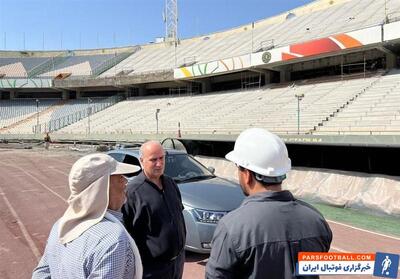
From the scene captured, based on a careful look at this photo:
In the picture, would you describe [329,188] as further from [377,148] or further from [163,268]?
[163,268]

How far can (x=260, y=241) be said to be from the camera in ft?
5.95

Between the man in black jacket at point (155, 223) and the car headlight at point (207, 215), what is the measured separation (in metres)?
2.20

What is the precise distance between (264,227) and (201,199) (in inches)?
169

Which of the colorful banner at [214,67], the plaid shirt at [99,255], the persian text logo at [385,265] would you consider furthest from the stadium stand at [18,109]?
the persian text logo at [385,265]


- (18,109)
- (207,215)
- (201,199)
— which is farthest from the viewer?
(18,109)

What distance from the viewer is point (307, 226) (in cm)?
193

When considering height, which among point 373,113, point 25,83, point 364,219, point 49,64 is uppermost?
point 49,64

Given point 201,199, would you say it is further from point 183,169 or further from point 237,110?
point 237,110

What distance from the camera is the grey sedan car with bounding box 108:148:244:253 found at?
5879mm

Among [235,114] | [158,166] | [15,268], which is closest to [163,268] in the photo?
[158,166]

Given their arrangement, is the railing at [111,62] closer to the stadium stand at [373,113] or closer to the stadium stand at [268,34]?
the stadium stand at [268,34]

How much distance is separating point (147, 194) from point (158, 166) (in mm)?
295

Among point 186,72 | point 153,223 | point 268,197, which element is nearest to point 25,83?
point 186,72

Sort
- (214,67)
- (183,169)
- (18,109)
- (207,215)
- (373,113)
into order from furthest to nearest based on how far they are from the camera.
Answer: (18,109)
(214,67)
(373,113)
(183,169)
(207,215)
